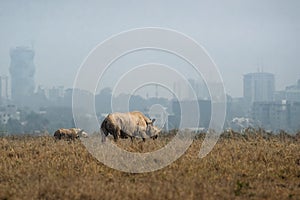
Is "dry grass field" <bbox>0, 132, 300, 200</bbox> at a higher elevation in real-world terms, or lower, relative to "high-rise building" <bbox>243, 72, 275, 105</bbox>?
lower

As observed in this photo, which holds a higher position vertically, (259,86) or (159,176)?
(259,86)

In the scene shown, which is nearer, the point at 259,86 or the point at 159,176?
the point at 159,176

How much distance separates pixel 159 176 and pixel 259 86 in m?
46.4

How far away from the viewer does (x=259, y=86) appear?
182 feet

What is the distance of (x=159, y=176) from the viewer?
36.0 feet

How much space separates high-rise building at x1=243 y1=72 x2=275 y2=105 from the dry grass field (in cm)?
3703

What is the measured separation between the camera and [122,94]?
1741 cm

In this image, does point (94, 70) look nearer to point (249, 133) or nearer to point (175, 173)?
point (175, 173)

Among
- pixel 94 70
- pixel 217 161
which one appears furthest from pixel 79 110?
pixel 217 161

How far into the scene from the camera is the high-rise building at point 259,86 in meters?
51.9

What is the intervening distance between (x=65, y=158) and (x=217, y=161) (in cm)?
419

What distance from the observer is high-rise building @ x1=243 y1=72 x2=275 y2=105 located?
51.9 meters

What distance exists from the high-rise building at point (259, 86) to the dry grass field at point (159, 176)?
3703 cm

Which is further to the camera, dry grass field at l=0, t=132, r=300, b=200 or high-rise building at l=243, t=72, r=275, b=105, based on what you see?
high-rise building at l=243, t=72, r=275, b=105
